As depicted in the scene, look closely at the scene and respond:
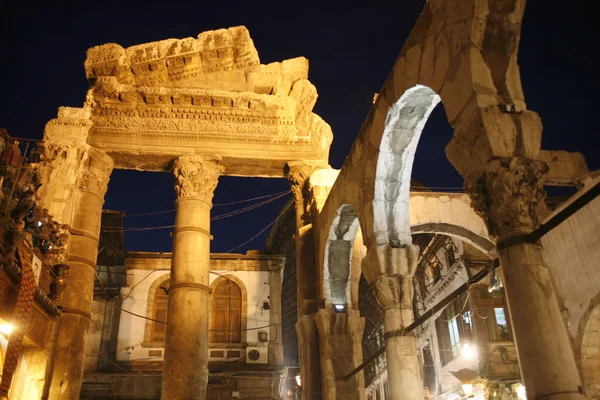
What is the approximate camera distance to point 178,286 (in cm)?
1020

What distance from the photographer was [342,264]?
9750 mm

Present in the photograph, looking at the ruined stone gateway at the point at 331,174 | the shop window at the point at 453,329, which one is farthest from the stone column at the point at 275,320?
the ruined stone gateway at the point at 331,174

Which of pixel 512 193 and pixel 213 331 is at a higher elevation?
pixel 213 331

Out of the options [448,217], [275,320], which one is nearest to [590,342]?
[448,217]

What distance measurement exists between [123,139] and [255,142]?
2.88 m

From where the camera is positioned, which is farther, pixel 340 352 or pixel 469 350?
pixel 469 350

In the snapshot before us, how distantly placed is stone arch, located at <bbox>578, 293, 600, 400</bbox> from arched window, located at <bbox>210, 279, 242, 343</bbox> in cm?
1065

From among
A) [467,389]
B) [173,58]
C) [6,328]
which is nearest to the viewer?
[6,328]

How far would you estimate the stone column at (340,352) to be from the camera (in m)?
8.98

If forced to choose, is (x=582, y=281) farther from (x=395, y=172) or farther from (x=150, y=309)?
(x=150, y=309)

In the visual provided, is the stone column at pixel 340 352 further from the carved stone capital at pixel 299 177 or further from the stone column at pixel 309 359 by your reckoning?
the carved stone capital at pixel 299 177

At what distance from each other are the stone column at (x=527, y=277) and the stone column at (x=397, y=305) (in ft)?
8.35

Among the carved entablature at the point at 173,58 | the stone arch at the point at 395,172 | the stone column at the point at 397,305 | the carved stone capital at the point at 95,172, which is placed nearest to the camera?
the stone column at the point at 397,305

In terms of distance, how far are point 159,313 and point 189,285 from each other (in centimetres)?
735
